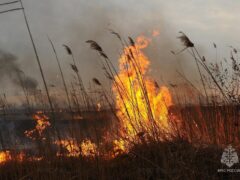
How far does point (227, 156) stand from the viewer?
5098mm

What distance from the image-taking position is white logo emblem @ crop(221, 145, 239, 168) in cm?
491

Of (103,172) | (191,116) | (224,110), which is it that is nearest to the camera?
(103,172)

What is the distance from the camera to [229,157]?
5043 millimetres

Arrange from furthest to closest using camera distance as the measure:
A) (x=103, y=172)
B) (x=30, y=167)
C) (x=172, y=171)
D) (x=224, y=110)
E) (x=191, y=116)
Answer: (x=191, y=116) → (x=224, y=110) → (x=30, y=167) → (x=103, y=172) → (x=172, y=171)

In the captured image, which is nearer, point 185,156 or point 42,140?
point 185,156

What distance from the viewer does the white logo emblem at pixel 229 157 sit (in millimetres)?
4914

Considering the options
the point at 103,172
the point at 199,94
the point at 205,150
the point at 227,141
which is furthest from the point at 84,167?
the point at 199,94

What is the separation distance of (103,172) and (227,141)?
173 cm

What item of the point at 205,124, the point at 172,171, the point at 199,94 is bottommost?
the point at 172,171

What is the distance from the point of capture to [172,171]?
15.1ft

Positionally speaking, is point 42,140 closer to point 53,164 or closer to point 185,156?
point 53,164

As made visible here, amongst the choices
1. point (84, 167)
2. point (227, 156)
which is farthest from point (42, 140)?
point (227, 156)

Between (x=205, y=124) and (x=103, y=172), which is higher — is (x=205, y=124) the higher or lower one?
the higher one

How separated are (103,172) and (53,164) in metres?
0.65
